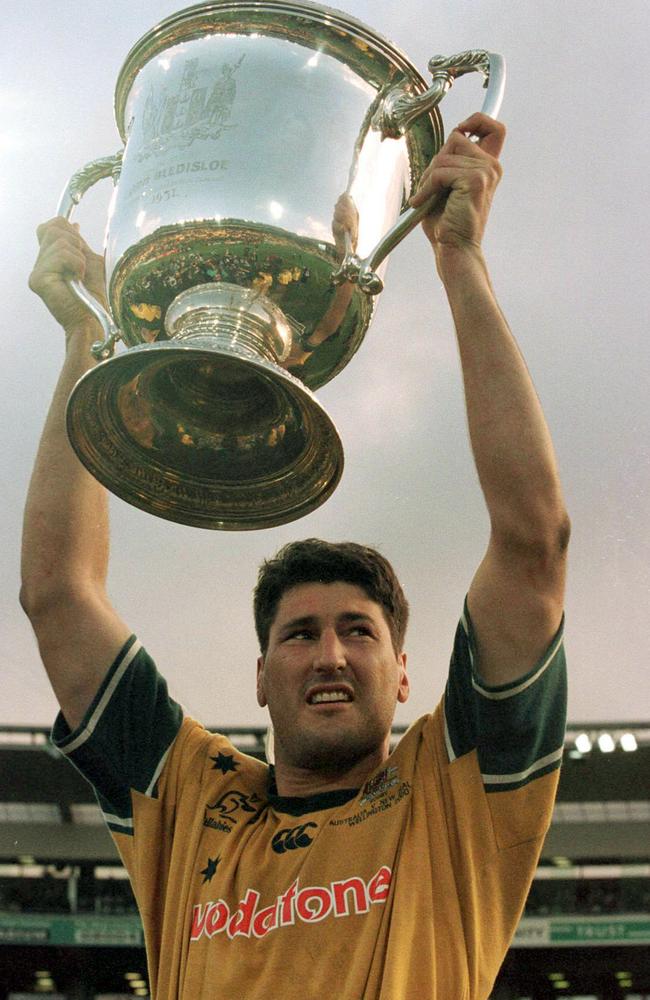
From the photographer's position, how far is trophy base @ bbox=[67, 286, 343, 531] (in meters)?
1.31

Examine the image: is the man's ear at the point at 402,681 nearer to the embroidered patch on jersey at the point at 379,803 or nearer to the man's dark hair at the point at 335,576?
the man's dark hair at the point at 335,576

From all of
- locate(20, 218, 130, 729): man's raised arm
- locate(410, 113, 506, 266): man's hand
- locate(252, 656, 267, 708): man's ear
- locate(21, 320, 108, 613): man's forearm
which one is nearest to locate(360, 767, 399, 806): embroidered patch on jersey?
locate(252, 656, 267, 708): man's ear

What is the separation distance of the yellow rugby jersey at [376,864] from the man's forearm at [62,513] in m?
0.32

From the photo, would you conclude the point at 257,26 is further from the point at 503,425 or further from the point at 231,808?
the point at 231,808

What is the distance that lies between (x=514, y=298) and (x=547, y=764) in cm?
249

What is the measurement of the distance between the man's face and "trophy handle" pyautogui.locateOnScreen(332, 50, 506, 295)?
41 cm

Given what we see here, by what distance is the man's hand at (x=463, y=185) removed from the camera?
4.28ft

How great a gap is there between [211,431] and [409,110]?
0.47 metres

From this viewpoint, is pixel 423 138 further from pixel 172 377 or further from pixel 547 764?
pixel 547 764

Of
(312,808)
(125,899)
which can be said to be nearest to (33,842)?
(125,899)

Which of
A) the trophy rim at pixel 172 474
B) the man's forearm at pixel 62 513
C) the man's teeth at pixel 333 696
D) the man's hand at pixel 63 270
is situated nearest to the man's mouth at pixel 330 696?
the man's teeth at pixel 333 696

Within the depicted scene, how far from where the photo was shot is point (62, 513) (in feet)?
5.14

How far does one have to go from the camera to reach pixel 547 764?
1.28m

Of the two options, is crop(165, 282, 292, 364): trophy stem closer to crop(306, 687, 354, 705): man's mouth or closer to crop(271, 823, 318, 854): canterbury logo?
crop(306, 687, 354, 705): man's mouth
